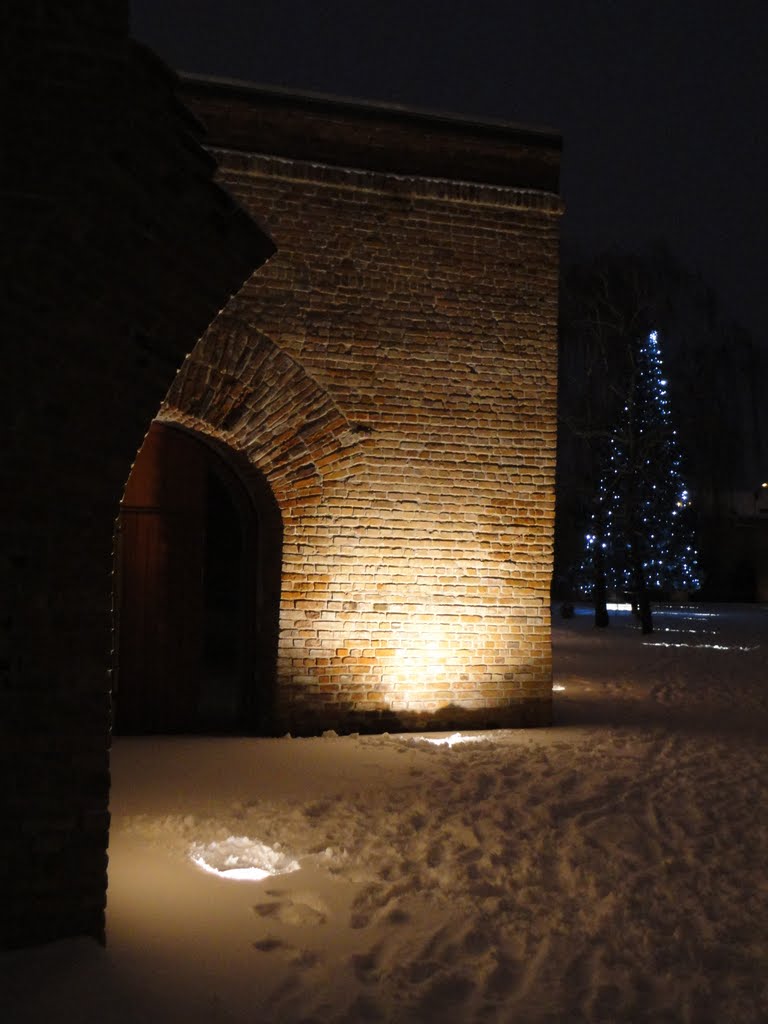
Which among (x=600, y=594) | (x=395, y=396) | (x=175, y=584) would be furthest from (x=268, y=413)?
(x=600, y=594)

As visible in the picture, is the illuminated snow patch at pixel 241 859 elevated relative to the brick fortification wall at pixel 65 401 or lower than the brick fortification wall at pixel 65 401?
lower

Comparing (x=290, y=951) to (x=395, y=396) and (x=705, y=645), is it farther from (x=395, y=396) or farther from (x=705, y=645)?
(x=705, y=645)

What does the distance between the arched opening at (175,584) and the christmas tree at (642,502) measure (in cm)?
1475

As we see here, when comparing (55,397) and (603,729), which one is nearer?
(55,397)

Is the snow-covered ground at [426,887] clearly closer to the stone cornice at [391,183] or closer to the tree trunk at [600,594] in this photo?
the stone cornice at [391,183]

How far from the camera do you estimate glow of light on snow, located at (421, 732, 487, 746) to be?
25.9ft

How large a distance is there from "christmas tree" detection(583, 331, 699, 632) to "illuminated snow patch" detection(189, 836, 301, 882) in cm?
1812

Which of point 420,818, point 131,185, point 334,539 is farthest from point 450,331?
point 131,185

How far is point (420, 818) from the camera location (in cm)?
555

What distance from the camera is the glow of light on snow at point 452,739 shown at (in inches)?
310

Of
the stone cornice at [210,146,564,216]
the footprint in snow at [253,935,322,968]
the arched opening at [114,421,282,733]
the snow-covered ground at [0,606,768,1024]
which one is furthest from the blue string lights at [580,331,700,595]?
the footprint in snow at [253,935,322,968]

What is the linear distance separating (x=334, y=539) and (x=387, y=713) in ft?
5.21

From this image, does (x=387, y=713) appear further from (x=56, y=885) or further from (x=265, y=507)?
(x=56, y=885)

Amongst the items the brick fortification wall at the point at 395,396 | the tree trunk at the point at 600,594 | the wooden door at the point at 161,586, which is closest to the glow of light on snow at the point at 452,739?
the brick fortification wall at the point at 395,396
